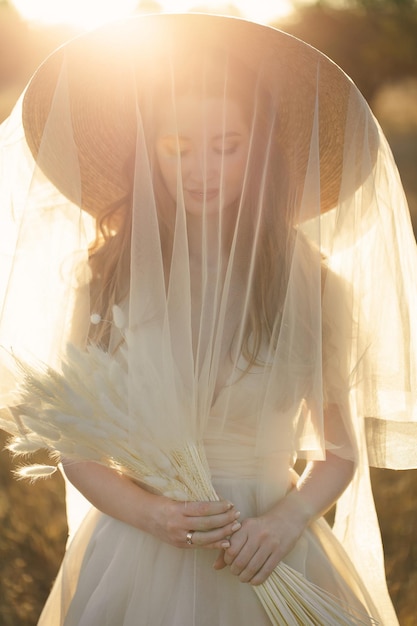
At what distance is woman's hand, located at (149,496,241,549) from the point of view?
155cm

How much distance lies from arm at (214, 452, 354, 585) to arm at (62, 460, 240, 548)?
4 centimetres

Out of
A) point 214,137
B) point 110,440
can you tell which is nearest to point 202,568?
point 110,440

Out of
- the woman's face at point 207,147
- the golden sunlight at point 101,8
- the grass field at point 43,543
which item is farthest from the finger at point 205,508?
the grass field at point 43,543

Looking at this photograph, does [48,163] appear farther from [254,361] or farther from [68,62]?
[254,361]

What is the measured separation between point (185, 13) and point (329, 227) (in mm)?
554

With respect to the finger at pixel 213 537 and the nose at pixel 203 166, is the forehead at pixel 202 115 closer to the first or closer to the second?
the nose at pixel 203 166

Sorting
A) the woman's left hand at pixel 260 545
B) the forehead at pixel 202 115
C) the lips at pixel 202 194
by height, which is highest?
the forehead at pixel 202 115

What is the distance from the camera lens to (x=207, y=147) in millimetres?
1687

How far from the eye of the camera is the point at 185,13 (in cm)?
165

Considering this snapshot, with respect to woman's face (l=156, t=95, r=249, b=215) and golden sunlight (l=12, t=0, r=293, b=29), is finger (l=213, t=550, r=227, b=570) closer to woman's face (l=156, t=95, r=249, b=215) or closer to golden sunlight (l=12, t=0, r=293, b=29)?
woman's face (l=156, t=95, r=249, b=215)

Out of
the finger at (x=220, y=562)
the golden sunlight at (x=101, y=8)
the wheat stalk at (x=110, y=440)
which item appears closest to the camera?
the wheat stalk at (x=110, y=440)

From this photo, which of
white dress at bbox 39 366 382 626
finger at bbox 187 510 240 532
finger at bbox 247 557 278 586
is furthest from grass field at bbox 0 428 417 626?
finger at bbox 187 510 240 532

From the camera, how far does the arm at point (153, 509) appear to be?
5.10 feet

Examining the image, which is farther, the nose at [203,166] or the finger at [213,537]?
the nose at [203,166]
